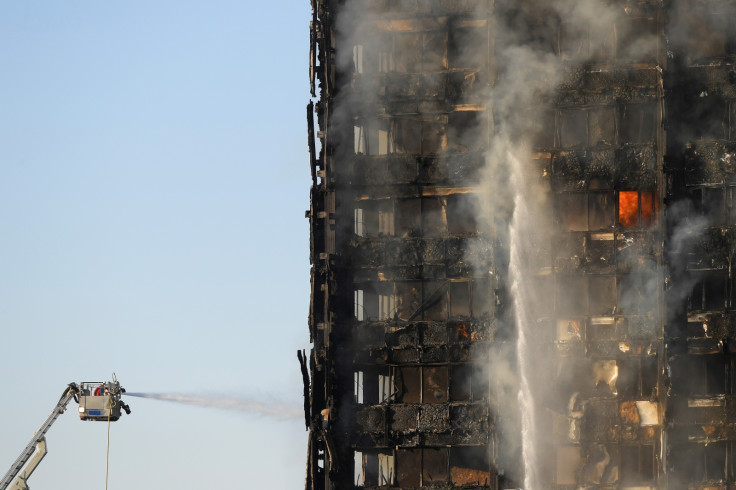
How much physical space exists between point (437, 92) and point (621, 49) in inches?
155

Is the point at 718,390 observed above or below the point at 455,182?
below

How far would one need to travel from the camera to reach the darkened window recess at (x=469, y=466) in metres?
24.7

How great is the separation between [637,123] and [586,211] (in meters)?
2.12

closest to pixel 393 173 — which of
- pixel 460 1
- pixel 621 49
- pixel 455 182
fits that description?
pixel 455 182

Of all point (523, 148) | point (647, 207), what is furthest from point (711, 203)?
point (523, 148)

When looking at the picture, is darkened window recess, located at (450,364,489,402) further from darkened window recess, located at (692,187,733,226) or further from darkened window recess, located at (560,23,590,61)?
darkened window recess, located at (560,23,590,61)

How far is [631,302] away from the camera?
958 inches

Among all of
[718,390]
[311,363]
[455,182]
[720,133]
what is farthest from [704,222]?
[311,363]

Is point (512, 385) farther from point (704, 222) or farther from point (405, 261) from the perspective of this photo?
point (704, 222)

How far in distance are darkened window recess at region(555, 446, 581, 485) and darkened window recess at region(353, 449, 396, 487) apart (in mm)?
3516

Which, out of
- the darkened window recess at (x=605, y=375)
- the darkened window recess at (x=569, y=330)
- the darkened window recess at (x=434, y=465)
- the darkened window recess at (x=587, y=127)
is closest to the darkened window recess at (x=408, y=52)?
the darkened window recess at (x=587, y=127)

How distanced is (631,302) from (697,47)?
5.52 meters

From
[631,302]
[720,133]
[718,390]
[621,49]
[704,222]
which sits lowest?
[718,390]

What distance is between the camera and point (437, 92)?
80.9 ft
